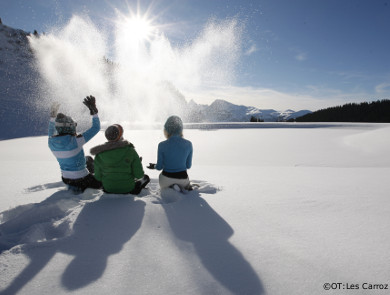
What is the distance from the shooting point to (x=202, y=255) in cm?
195

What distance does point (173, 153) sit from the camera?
3711 millimetres

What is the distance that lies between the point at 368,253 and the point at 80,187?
3973 millimetres

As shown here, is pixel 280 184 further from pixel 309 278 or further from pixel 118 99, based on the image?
pixel 118 99

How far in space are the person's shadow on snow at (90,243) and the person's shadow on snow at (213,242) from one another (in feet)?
1.66

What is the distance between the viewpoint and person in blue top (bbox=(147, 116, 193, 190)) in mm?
3713

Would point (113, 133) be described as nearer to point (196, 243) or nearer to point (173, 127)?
point (173, 127)

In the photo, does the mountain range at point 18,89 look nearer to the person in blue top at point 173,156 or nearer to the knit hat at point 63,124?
the knit hat at point 63,124

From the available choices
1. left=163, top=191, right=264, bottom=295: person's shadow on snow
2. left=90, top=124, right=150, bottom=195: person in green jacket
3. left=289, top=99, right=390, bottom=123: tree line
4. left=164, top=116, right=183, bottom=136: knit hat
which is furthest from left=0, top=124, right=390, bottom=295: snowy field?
left=289, top=99, right=390, bottom=123: tree line

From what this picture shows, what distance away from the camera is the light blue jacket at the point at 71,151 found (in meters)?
3.54

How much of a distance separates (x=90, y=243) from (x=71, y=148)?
6.50 ft

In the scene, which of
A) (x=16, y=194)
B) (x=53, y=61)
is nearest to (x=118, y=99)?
(x=53, y=61)

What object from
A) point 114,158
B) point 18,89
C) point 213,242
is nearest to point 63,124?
point 114,158

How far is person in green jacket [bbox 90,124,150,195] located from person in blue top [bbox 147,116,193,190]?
501mm

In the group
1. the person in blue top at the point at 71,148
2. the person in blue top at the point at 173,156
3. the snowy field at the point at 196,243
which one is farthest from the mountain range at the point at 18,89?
the snowy field at the point at 196,243
